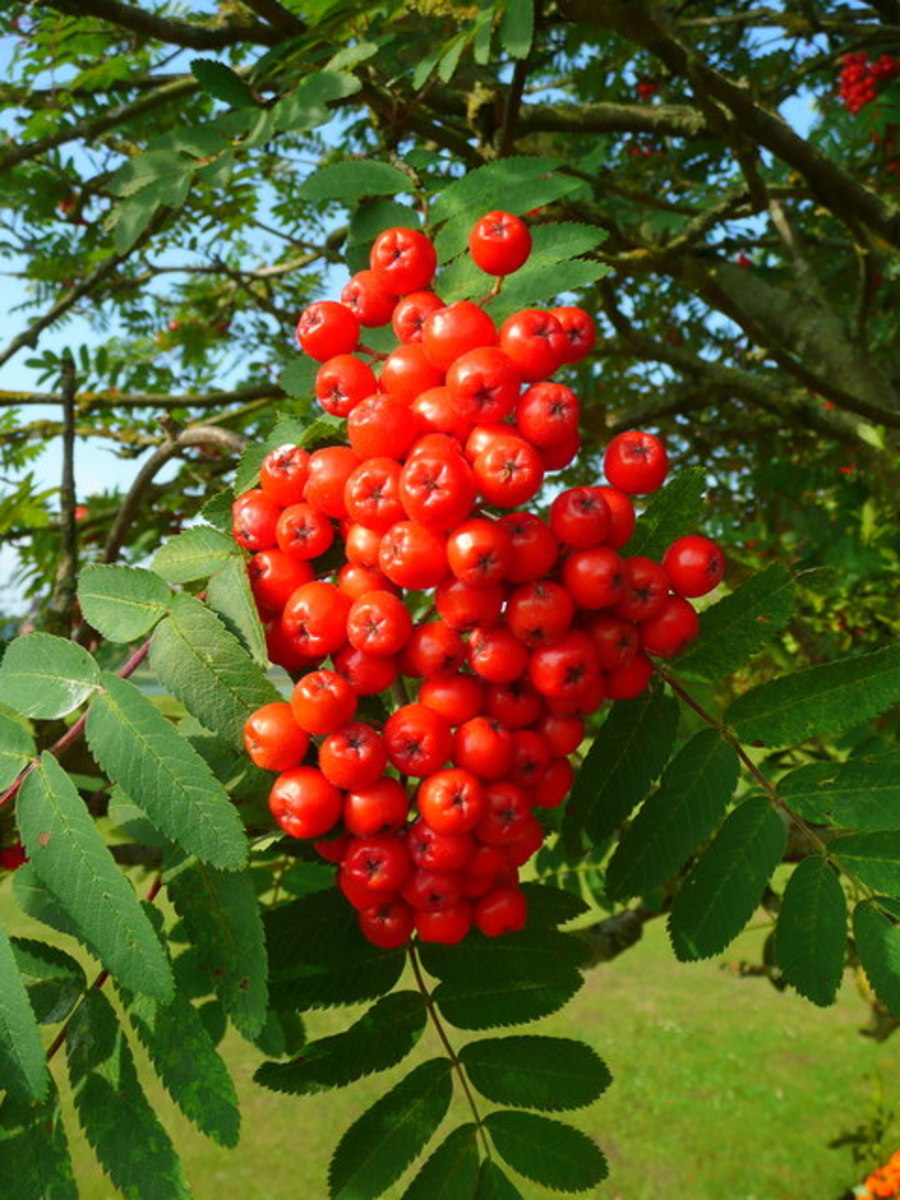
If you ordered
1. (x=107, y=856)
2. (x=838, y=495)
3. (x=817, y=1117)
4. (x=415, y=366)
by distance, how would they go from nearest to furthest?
(x=107, y=856) → (x=415, y=366) → (x=838, y=495) → (x=817, y=1117)

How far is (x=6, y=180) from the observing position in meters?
2.82

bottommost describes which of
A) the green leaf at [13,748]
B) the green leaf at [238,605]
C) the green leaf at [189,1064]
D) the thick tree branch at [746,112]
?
the green leaf at [189,1064]

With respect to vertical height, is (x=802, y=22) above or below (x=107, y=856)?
above

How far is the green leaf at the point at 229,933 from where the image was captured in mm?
974

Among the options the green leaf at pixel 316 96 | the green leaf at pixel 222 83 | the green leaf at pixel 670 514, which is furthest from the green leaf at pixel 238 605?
the green leaf at pixel 222 83

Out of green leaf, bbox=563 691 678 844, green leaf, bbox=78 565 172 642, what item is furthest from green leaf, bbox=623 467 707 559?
green leaf, bbox=78 565 172 642

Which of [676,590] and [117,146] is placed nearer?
[676,590]

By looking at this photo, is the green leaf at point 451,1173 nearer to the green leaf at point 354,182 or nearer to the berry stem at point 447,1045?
the berry stem at point 447,1045

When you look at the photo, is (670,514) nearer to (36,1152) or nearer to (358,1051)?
(358,1051)

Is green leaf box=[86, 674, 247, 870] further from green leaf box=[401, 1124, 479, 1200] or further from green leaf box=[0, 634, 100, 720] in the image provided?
green leaf box=[401, 1124, 479, 1200]

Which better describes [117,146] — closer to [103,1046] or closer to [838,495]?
[838,495]

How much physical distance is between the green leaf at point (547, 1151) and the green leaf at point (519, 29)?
163 centimetres

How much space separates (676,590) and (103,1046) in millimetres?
858

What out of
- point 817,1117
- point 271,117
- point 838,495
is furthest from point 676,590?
point 817,1117
